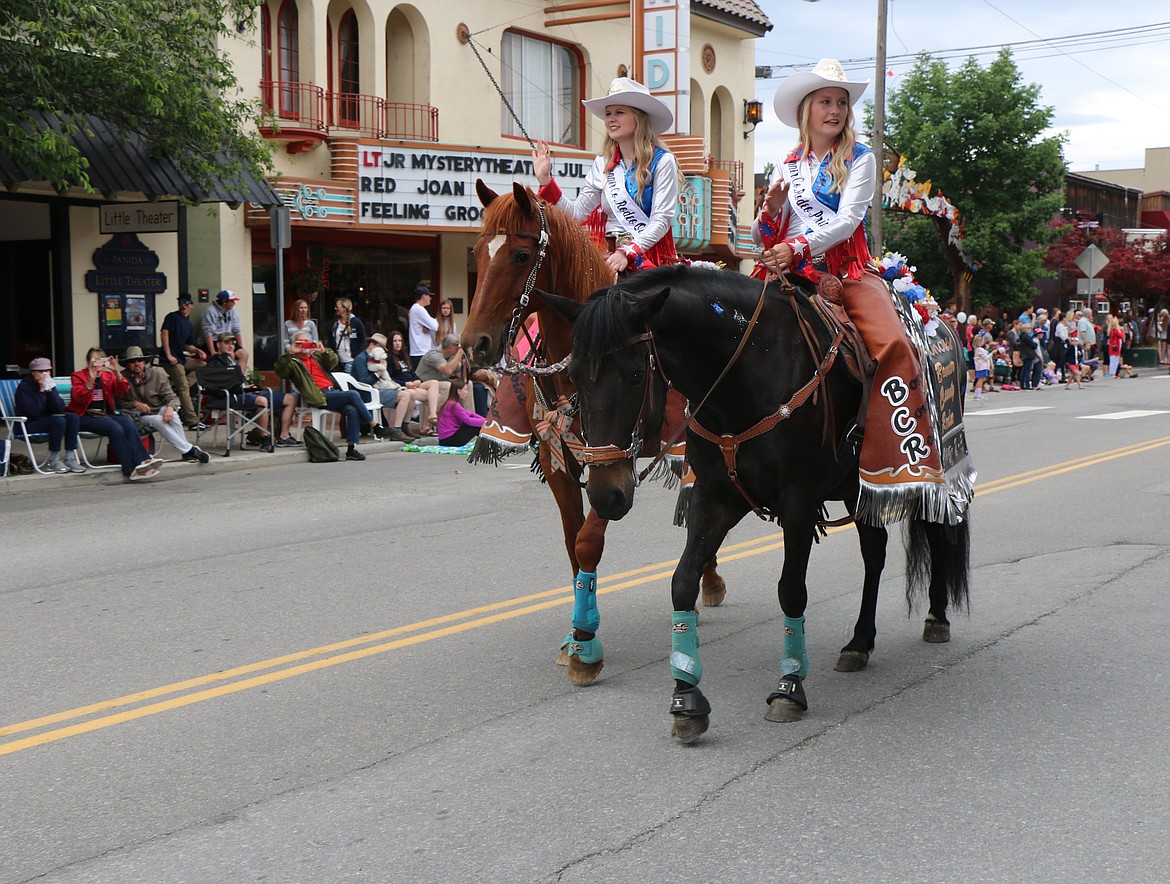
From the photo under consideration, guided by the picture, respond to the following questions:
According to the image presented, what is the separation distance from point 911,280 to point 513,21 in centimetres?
1947

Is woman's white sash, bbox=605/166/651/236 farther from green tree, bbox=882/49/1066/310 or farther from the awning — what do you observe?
green tree, bbox=882/49/1066/310

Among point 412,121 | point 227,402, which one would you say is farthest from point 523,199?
point 412,121

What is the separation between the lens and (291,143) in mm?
20875

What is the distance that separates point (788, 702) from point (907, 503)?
3.56 feet

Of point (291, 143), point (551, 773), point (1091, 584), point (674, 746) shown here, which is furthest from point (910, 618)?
point (291, 143)

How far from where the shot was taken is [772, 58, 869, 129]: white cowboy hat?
5.79 meters

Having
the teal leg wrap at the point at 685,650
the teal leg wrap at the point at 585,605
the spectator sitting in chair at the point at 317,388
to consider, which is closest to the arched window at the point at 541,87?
the spectator sitting in chair at the point at 317,388

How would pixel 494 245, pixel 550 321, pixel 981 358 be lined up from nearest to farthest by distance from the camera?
pixel 494 245, pixel 550 321, pixel 981 358

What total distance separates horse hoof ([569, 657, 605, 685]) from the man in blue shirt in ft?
36.9

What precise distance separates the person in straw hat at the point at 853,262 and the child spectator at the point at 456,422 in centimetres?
1060

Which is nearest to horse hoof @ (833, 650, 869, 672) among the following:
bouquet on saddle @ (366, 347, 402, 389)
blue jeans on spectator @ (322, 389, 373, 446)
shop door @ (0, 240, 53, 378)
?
blue jeans on spectator @ (322, 389, 373, 446)

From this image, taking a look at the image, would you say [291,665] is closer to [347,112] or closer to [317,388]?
[317,388]

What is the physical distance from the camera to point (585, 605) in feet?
19.0

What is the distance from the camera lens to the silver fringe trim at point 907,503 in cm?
552
